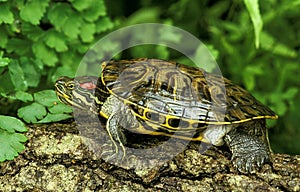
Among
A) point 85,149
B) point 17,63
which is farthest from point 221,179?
point 17,63

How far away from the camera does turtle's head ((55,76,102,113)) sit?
2.51 meters

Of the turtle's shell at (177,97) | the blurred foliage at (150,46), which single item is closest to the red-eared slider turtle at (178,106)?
the turtle's shell at (177,97)

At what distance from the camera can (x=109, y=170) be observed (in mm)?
2262

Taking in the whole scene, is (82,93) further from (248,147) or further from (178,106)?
(248,147)

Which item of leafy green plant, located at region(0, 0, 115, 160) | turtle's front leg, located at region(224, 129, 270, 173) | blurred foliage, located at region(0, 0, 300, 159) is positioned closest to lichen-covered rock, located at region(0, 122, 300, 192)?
turtle's front leg, located at region(224, 129, 270, 173)

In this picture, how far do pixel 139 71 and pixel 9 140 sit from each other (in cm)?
71

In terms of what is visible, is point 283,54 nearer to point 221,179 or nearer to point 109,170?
point 221,179

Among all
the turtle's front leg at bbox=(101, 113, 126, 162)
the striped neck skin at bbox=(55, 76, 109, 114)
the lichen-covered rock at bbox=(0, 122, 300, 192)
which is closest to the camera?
the lichen-covered rock at bbox=(0, 122, 300, 192)

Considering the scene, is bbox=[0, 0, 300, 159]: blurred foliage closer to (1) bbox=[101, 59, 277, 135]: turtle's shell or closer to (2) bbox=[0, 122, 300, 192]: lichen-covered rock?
(2) bbox=[0, 122, 300, 192]: lichen-covered rock

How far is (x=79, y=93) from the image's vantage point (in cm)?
252

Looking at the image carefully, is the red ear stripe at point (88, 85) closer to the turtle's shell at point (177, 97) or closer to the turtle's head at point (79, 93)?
the turtle's head at point (79, 93)

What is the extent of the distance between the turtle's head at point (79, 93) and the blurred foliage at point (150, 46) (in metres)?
0.06

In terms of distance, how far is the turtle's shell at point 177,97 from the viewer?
2318mm

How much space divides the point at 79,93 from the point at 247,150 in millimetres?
893
